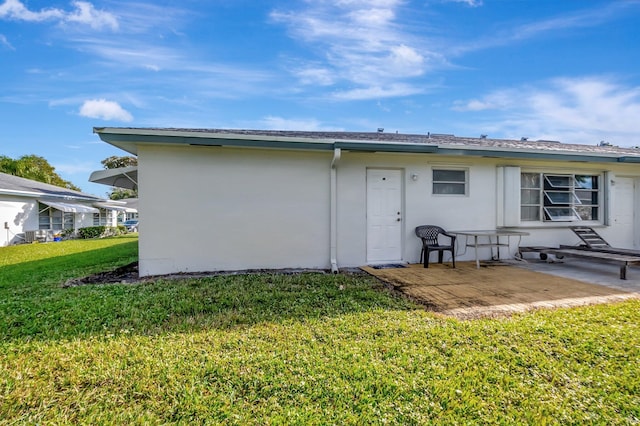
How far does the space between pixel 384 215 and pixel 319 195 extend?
1.77m

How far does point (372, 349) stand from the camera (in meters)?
2.99

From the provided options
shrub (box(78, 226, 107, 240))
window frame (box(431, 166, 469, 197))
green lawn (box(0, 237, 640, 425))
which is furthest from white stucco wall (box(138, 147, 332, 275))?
shrub (box(78, 226, 107, 240))

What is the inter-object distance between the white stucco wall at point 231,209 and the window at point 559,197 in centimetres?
603

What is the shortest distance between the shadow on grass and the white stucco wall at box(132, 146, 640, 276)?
2.62 feet

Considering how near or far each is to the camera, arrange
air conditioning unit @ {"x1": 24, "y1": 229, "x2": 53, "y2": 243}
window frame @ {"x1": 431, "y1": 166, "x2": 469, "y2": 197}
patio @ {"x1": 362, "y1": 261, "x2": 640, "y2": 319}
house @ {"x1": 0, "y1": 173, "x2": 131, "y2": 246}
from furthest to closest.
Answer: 1. air conditioning unit @ {"x1": 24, "y1": 229, "x2": 53, "y2": 243}
2. house @ {"x1": 0, "y1": 173, "x2": 131, "y2": 246}
3. window frame @ {"x1": 431, "y1": 166, "x2": 469, "y2": 197}
4. patio @ {"x1": 362, "y1": 261, "x2": 640, "y2": 319}

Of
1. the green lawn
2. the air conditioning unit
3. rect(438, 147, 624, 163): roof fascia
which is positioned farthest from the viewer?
the air conditioning unit

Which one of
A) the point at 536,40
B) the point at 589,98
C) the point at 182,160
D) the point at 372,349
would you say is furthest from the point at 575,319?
the point at 589,98

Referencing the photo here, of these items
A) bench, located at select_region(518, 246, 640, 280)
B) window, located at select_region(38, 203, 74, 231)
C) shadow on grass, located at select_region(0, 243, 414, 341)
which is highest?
window, located at select_region(38, 203, 74, 231)

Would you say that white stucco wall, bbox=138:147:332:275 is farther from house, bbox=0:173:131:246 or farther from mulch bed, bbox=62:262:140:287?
house, bbox=0:173:131:246

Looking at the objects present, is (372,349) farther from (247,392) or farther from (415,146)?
(415,146)

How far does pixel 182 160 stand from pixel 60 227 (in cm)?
1821

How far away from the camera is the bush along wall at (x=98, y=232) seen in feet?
63.0

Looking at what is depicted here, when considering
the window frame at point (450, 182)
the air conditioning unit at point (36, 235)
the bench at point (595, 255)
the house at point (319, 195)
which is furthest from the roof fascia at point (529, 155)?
the air conditioning unit at point (36, 235)

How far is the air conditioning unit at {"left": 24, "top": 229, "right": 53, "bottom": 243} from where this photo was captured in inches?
627
